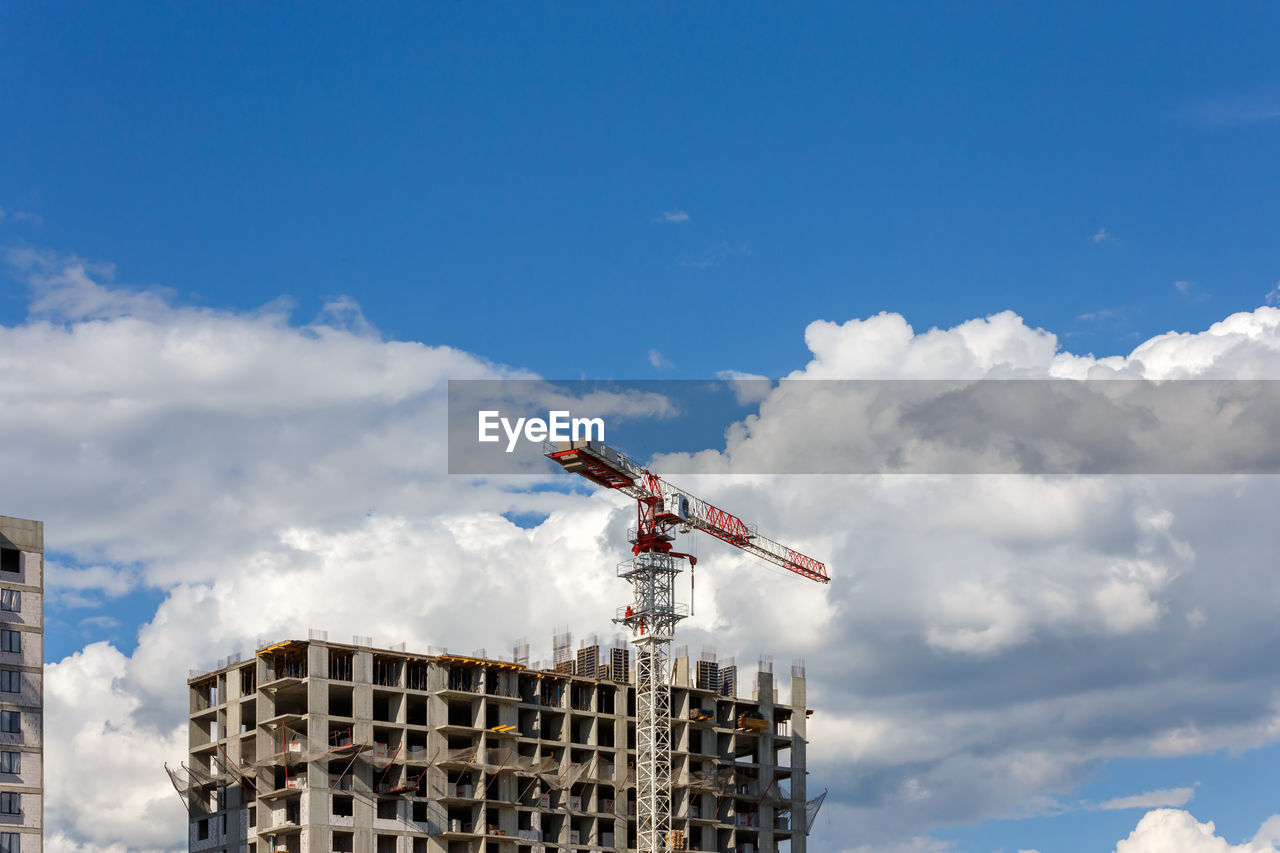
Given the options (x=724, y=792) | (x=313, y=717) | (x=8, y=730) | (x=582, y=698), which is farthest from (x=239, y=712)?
(x=724, y=792)

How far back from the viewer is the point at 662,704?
618ft

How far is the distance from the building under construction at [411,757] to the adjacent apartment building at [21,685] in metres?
14.0

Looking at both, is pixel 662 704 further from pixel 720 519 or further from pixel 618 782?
pixel 720 519

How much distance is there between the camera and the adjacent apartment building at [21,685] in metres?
174

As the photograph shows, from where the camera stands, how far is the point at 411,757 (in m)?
170

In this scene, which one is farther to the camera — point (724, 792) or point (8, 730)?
point (724, 792)

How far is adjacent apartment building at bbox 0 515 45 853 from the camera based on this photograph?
174m

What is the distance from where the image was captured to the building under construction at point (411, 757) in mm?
166125

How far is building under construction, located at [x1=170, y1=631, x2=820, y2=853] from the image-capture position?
6540 inches

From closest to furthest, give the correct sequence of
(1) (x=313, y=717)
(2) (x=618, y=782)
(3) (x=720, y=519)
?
(1) (x=313, y=717)
(2) (x=618, y=782)
(3) (x=720, y=519)

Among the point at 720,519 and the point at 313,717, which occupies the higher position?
the point at 720,519

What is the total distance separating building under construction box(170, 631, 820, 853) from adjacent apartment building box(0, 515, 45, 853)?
1398 centimetres

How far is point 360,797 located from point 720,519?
52.6m

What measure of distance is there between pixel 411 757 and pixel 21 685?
132ft
